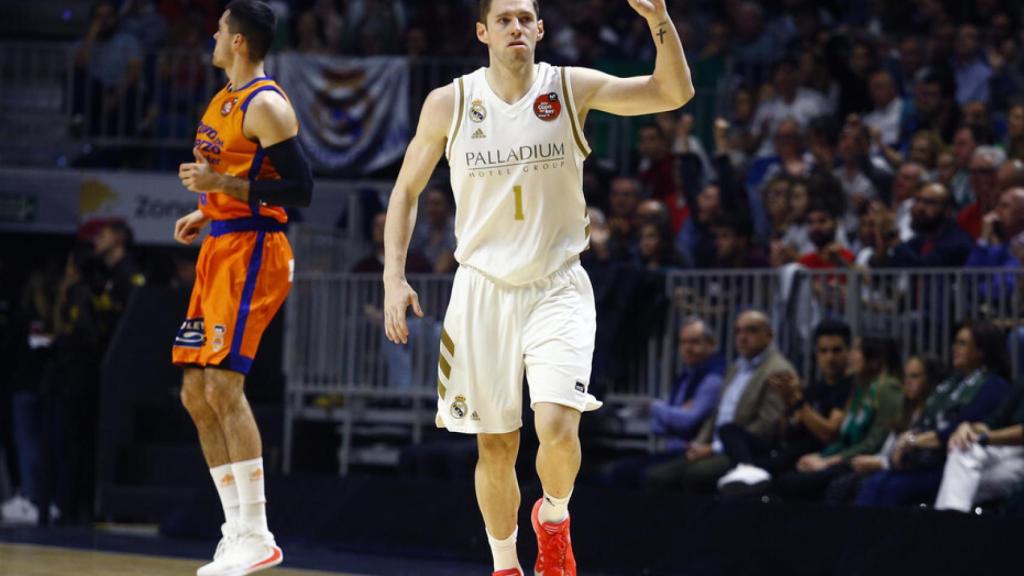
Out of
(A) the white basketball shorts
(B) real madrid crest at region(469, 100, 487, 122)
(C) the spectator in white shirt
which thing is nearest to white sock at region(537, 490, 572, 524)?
(A) the white basketball shorts

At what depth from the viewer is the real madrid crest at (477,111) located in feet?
20.2

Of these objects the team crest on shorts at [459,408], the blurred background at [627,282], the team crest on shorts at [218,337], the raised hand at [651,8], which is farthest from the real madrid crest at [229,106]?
the blurred background at [627,282]

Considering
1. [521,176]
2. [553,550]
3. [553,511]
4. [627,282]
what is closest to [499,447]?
[553,511]

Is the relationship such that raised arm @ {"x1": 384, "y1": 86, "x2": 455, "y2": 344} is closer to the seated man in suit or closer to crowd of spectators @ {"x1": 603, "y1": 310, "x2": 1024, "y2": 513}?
crowd of spectators @ {"x1": 603, "y1": 310, "x2": 1024, "y2": 513}

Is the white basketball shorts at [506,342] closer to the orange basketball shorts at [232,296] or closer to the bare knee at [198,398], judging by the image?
the orange basketball shorts at [232,296]

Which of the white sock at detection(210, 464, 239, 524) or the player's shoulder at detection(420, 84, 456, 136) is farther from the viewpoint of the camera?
the white sock at detection(210, 464, 239, 524)

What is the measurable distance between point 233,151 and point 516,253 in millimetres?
1512

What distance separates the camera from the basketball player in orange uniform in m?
6.65

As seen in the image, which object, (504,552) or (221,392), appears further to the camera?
(221,392)

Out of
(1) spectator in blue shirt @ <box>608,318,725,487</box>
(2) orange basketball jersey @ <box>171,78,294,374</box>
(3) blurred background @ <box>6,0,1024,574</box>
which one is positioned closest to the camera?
(2) orange basketball jersey @ <box>171,78,294,374</box>

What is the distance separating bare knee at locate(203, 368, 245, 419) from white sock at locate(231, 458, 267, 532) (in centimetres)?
24

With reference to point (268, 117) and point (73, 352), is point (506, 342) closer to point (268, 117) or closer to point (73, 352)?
point (268, 117)

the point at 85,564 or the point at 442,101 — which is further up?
the point at 442,101

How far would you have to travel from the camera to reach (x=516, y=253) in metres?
6.09
